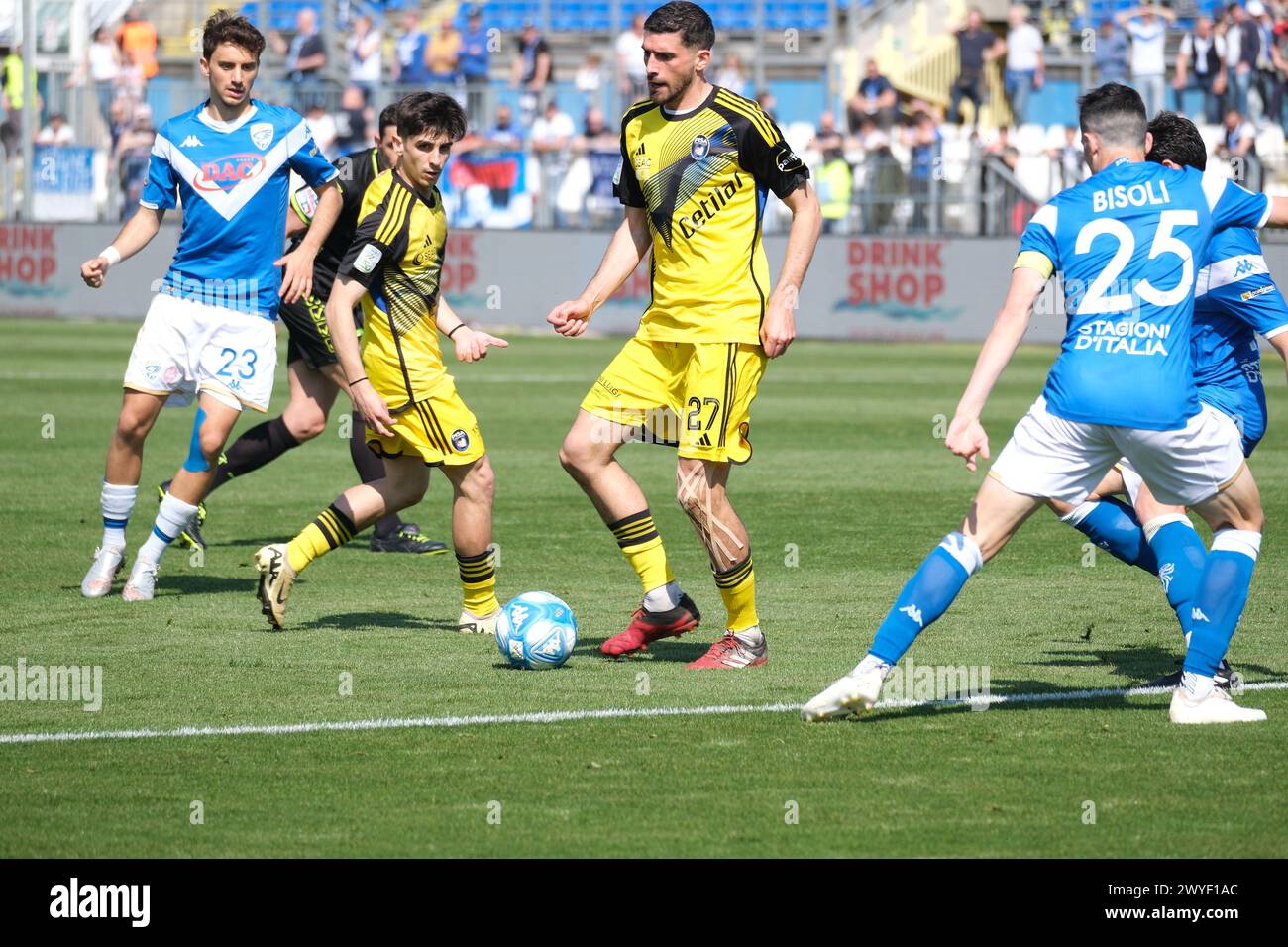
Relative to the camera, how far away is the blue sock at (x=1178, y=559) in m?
6.63

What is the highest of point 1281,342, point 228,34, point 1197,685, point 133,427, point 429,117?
point 228,34

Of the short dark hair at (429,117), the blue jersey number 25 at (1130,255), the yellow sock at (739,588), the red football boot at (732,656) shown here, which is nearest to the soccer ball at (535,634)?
the red football boot at (732,656)

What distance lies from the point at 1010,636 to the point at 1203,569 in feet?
5.22

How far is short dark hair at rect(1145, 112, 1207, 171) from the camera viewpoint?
22.5 ft

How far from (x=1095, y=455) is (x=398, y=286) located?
10.2 ft

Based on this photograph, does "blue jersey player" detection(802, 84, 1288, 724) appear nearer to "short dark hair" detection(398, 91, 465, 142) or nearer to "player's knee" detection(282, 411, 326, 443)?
"short dark hair" detection(398, 91, 465, 142)

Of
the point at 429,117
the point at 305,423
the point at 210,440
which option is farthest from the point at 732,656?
the point at 305,423

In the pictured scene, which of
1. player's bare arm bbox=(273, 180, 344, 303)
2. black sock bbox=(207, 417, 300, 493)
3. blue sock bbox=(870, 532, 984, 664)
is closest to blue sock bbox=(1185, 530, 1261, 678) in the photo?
blue sock bbox=(870, 532, 984, 664)

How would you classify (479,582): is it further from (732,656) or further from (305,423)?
(305,423)

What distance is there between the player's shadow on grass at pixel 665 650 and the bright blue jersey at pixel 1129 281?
2.16m

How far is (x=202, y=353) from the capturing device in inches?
334

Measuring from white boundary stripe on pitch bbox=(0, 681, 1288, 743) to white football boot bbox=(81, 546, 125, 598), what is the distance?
2.74 metres

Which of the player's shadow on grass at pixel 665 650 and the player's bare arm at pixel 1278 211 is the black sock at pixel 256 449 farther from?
the player's bare arm at pixel 1278 211
